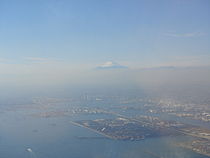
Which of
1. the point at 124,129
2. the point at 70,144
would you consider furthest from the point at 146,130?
the point at 70,144

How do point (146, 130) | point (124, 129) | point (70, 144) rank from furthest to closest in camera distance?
point (124, 129) → point (146, 130) → point (70, 144)

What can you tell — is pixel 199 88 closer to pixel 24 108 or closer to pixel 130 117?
pixel 130 117

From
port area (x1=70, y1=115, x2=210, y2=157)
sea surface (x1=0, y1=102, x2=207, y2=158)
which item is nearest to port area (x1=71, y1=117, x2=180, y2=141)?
port area (x1=70, y1=115, x2=210, y2=157)

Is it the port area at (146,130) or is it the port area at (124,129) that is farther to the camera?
the port area at (124,129)

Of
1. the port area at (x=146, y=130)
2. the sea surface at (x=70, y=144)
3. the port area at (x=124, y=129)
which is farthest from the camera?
the port area at (x=124, y=129)

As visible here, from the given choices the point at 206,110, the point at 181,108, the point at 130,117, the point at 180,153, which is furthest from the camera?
the point at 181,108

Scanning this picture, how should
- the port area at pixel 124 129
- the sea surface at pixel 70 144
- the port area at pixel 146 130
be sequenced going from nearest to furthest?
1. the sea surface at pixel 70 144
2. the port area at pixel 146 130
3. the port area at pixel 124 129

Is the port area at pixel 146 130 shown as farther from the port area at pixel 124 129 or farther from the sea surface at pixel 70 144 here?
the sea surface at pixel 70 144

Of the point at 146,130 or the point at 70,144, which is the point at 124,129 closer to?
the point at 146,130

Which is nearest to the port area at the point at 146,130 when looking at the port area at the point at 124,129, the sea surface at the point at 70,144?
the port area at the point at 124,129

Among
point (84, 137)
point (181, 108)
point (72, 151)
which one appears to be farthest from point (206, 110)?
point (72, 151)

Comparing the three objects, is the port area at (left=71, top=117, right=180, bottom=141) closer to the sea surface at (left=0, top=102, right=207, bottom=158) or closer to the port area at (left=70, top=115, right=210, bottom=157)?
the port area at (left=70, top=115, right=210, bottom=157)
